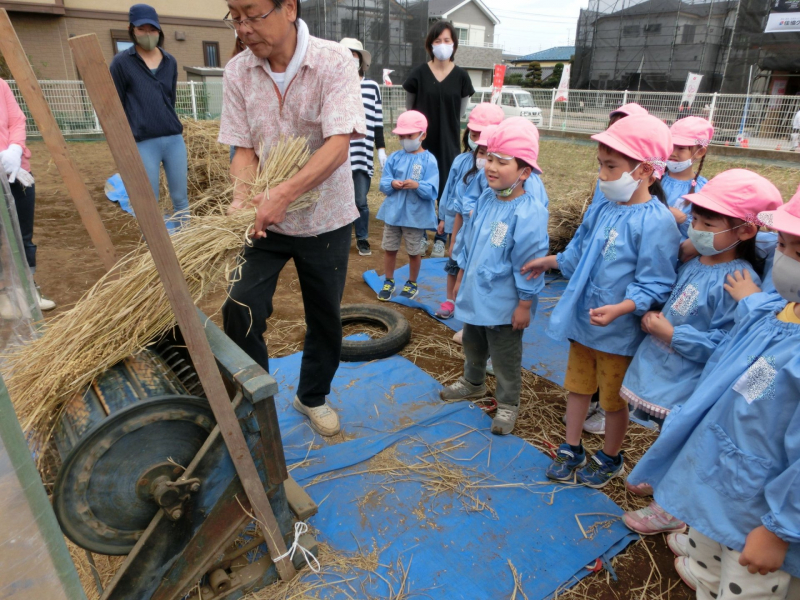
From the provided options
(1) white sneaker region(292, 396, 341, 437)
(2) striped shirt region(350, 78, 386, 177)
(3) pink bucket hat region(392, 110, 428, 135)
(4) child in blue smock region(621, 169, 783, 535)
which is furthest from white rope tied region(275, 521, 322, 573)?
(2) striped shirt region(350, 78, 386, 177)

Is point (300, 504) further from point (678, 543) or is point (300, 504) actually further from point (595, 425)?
point (595, 425)

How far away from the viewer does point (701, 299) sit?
1940mm

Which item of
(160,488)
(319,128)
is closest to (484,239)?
(319,128)

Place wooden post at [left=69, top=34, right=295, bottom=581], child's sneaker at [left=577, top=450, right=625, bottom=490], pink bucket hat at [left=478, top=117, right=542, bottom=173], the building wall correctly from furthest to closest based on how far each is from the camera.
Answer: the building wall, pink bucket hat at [left=478, top=117, right=542, bottom=173], child's sneaker at [left=577, top=450, right=625, bottom=490], wooden post at [left=69, top=34, right=295, bottom=581]

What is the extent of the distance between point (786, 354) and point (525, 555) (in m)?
1.28

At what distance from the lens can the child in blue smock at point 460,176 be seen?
13.3ft

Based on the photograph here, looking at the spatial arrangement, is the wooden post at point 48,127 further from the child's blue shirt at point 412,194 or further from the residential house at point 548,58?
the residential house at point 548,58

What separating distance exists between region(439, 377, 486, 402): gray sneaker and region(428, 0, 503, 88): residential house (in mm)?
34390

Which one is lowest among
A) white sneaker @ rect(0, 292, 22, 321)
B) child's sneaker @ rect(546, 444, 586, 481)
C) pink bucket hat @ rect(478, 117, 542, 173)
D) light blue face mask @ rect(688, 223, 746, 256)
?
child's sneaker @ rect(546, 444, 586, 481)

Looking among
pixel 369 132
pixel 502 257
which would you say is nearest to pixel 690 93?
pixel 369 132

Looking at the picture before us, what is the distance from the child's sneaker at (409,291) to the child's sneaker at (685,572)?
2979mm

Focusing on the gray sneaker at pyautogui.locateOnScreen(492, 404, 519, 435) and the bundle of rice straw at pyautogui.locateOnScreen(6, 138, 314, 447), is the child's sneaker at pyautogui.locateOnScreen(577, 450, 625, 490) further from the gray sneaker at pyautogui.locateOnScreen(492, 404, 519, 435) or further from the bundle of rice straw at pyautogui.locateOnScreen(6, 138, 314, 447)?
the bundle of rice straw at pyautogui.locateOnScreen(6, 138, 314, 447)

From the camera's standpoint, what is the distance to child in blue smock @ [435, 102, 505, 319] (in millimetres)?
4066

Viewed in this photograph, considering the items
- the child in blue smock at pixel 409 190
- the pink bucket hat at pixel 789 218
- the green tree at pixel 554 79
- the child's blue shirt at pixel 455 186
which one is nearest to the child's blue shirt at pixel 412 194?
the child in blue smock at pixel 409 190
